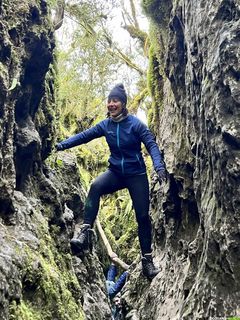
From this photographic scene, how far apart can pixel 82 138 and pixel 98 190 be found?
935mm

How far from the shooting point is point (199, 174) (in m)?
7.57

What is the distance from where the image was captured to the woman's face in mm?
7852

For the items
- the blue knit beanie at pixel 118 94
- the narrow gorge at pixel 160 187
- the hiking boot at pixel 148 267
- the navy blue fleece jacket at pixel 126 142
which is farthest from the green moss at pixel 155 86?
the hiking boot at pixel 148 267

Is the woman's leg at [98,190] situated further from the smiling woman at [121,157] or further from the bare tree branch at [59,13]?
the bare tree branch at [59,13]

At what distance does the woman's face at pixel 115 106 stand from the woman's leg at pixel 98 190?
1.01 meters

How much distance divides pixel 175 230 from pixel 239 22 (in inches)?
202

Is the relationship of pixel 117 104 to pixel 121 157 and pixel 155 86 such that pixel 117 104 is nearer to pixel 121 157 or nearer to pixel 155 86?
pixel 121 157

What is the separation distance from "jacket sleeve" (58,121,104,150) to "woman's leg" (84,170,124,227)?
0.69 meters

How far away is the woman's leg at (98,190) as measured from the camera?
772 cm

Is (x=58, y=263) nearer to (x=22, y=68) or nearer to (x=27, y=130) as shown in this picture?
(x=27, y=130)

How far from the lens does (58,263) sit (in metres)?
7.63

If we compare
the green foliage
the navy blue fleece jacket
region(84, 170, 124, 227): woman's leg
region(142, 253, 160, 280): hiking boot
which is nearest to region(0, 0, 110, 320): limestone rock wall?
region(84, 170, 124, 227): woman's leg

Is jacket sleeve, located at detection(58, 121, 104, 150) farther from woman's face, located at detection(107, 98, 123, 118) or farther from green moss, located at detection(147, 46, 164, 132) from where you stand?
green moss, located at detection(147, 46, 164, 132)

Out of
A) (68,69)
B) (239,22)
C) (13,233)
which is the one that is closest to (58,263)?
(13,233)
